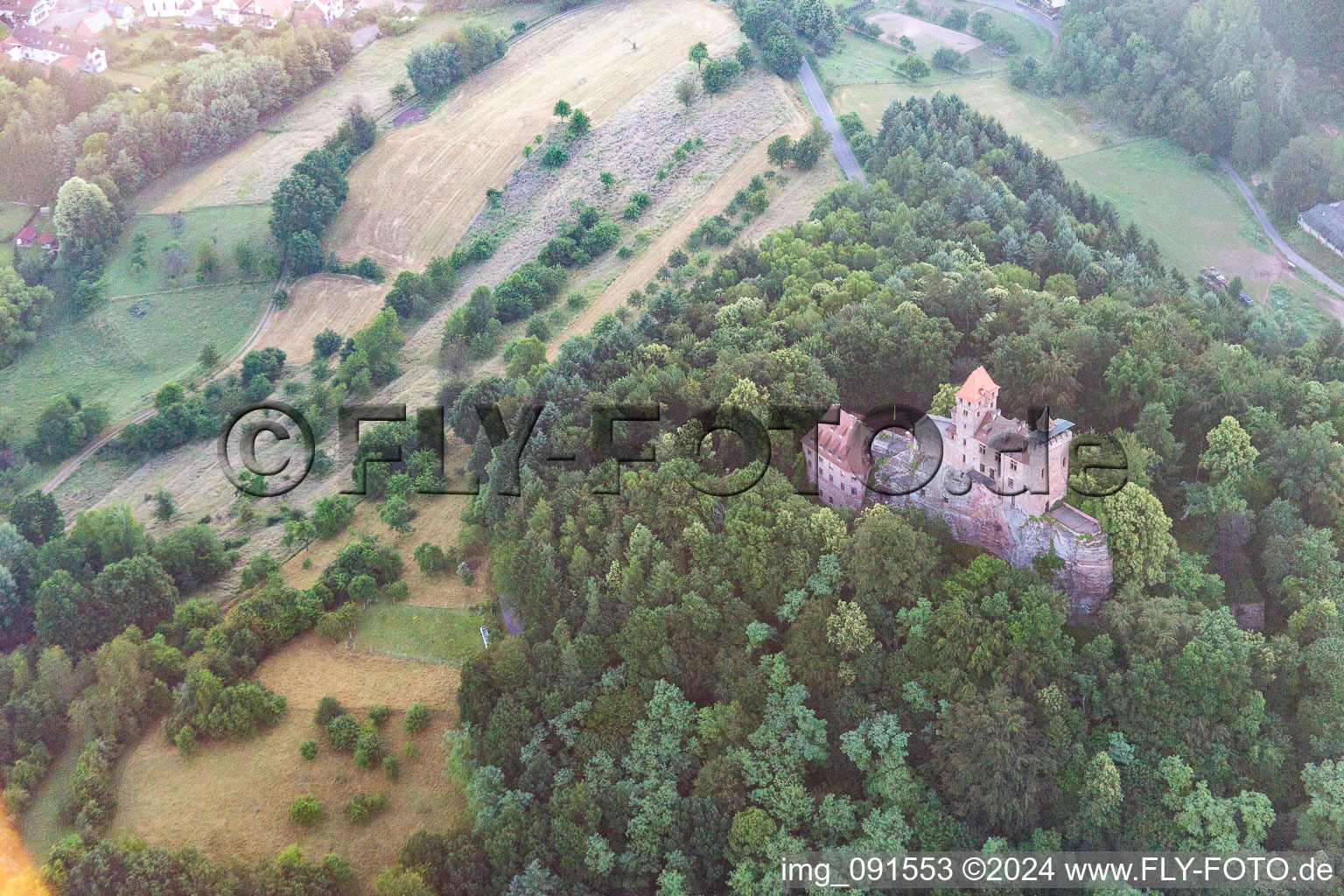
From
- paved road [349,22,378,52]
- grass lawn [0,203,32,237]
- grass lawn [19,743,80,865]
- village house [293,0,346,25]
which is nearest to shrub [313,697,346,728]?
grass lawn [19,743,80,865]

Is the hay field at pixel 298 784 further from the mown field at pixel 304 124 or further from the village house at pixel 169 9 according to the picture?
the village house at pixel 169 9

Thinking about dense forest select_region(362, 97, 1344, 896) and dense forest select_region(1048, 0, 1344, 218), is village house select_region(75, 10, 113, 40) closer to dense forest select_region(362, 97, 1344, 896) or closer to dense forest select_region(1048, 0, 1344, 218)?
dense forest select_region(362, 97, 1344, 896)

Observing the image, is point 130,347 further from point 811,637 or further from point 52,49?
point 811,637

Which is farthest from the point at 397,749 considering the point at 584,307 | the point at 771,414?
the point at 584,307

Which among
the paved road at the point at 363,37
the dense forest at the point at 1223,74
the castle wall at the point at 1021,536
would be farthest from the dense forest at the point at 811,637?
the paved road at the point at 363,37

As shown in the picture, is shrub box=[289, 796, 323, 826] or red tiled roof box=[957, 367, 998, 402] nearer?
red tiled roof box=[957, 367, 998, 402]
